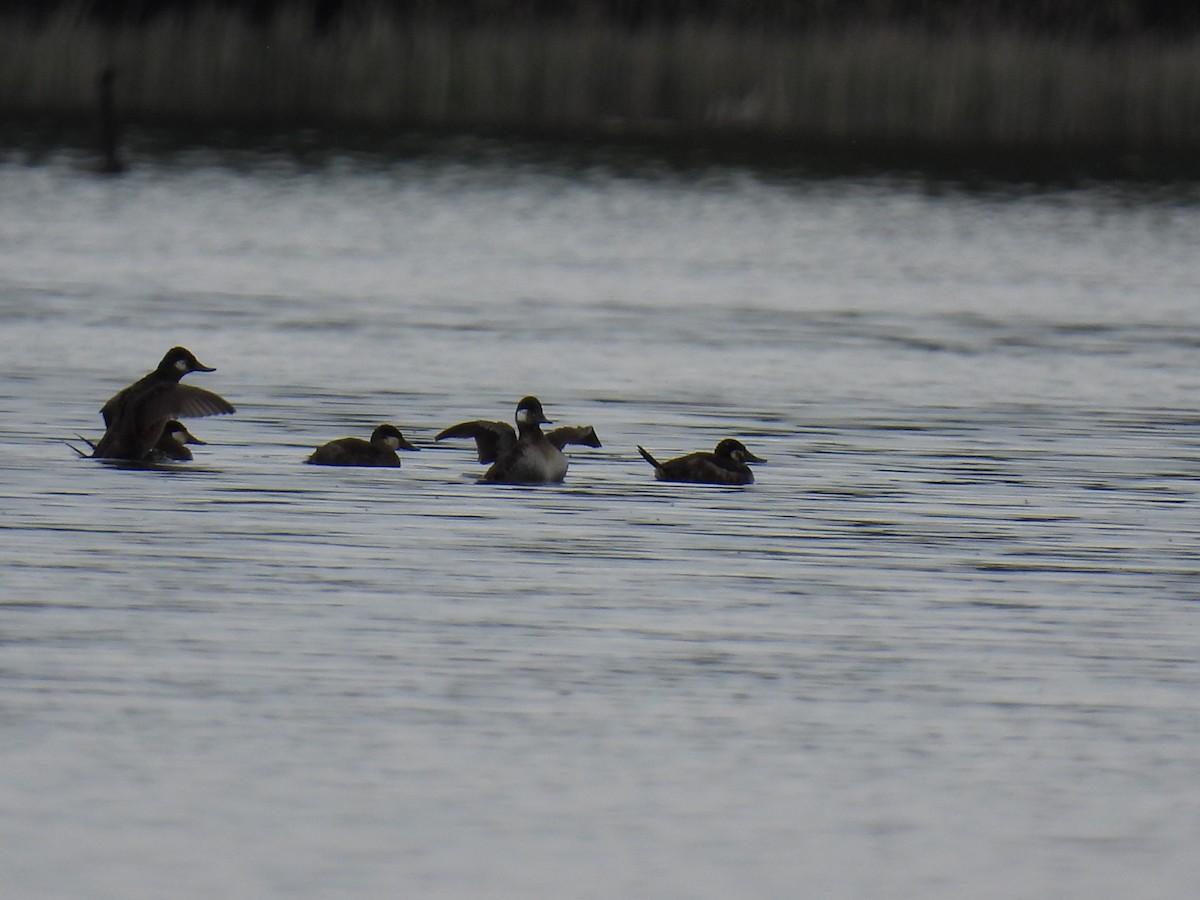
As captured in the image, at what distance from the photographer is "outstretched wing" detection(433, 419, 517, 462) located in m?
12.0

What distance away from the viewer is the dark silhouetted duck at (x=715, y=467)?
11734 mm

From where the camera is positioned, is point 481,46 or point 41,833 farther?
point 481,46

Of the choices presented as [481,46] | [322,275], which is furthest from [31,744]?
[481,46]

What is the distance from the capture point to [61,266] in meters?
23.3

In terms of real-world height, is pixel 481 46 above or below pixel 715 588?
above

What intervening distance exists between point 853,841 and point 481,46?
29.0m

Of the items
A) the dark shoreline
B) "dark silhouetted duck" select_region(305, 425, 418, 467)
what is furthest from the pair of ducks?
the dark shoreline

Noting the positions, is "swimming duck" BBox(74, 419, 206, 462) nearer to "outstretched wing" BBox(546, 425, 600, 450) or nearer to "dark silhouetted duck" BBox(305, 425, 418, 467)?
"dark silhouetted duck" BBox(305, 425, 418, 467)

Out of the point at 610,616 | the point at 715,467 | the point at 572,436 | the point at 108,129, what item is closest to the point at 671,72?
the point at 108,129

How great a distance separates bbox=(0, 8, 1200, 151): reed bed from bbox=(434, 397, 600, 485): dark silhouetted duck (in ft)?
68.1

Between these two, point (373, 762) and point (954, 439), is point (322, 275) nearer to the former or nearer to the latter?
point (954, 439)

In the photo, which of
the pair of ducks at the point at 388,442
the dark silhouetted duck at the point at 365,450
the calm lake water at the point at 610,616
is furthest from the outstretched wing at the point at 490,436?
the dark silhouetted duck at the point at 365,450

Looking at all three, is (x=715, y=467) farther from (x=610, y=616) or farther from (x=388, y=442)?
(x=610, y=616)

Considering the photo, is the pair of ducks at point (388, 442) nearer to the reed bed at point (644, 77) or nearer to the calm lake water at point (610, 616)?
the calm lake water at point (610, 616)
